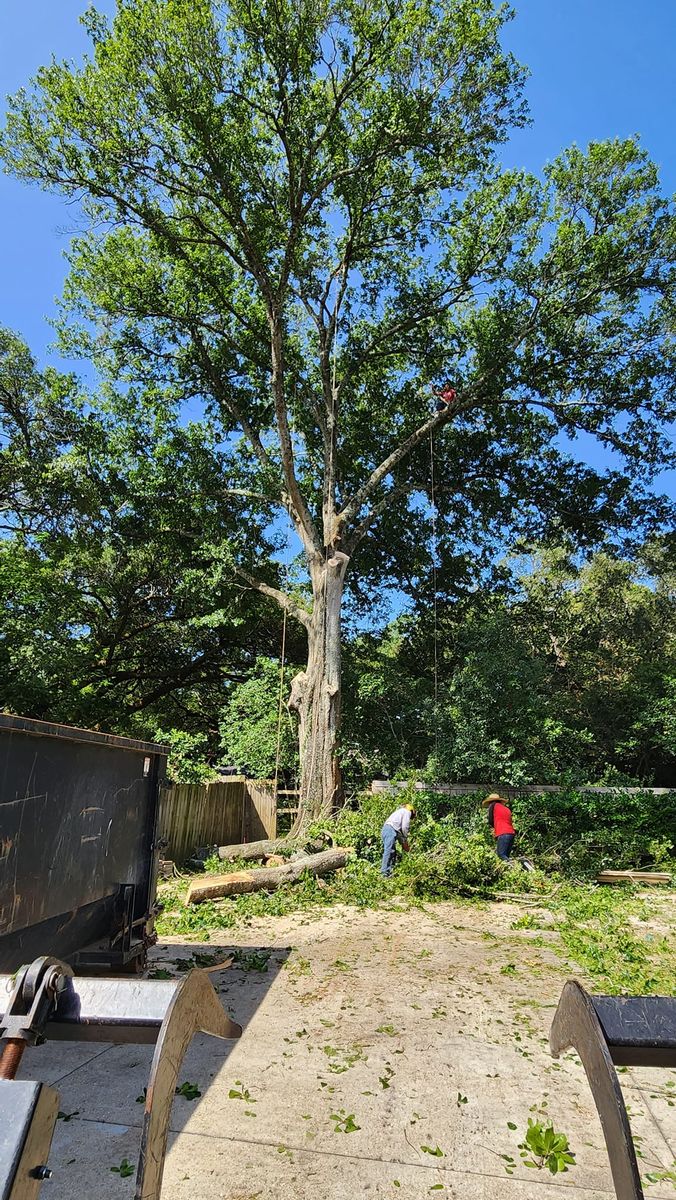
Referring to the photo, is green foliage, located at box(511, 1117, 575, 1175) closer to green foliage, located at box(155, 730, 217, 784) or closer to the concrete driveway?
the concrete driveway

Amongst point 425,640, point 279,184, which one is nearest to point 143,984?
point 279,184

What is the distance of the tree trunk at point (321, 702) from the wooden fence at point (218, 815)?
5.94 ft

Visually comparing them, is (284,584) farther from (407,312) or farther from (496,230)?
(496,230)

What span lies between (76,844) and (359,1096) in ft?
7.00

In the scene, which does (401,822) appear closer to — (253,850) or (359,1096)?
(253,850)

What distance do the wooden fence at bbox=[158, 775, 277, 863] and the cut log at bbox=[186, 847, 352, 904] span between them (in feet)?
6.61

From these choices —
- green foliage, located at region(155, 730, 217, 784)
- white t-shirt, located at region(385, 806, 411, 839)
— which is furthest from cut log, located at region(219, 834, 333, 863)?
green foliage, located at region(155, 730, 217, 784)

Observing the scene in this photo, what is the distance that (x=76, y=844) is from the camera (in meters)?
3.44

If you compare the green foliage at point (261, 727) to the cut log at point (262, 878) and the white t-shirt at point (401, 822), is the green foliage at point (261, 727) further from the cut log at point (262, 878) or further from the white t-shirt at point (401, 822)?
the white t-shirt at point (401, 822)

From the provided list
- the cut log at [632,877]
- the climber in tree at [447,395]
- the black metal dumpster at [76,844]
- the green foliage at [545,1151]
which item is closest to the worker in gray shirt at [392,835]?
the cut log at [632,877]

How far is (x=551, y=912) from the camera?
9234 mm

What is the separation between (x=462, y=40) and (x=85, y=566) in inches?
557

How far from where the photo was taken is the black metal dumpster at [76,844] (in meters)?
2.84

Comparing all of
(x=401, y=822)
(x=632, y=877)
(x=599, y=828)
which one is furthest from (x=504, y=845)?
(x=599, y=828)
